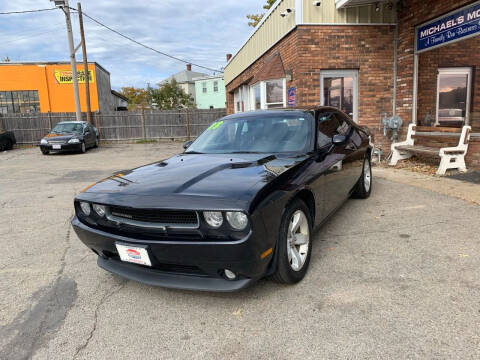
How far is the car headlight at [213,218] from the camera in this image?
92.2 inches

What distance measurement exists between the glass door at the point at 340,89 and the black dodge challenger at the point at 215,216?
6339 millimetres

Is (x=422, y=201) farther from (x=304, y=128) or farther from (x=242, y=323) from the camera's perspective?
(x=242, y=323)

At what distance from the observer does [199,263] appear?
2.37m

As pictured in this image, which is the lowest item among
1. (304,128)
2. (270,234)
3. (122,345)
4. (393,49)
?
(122,345)

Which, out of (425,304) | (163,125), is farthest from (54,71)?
(425,304)

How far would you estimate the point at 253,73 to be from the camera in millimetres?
14062

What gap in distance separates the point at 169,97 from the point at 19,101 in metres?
19.9

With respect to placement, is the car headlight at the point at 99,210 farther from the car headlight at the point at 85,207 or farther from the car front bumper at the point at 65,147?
the car front bumper at the point at 65,147

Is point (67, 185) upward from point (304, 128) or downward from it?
downward

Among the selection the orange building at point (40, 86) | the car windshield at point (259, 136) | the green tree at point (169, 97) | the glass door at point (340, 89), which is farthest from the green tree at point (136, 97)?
the car windshield at point (259, 136)

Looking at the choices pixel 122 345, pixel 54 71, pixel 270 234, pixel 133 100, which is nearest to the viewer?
pixel 122 345

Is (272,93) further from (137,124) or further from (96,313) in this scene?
(137,124)

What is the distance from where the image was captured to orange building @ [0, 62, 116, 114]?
1019 inches

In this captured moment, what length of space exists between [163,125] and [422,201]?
19.8m
